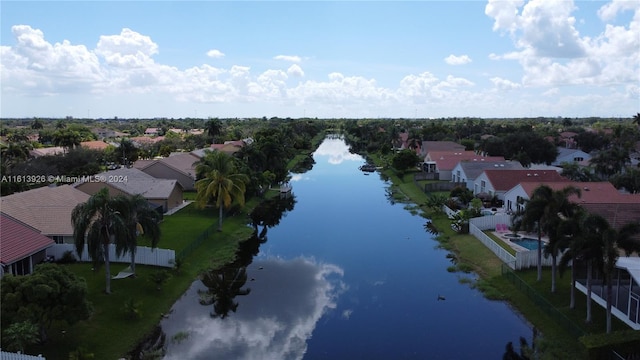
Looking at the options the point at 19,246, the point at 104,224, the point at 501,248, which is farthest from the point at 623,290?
the point at 19,246

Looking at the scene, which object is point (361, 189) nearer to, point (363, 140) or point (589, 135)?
point (589, 135)

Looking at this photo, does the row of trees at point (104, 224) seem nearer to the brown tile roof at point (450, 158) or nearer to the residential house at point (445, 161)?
the residential house at point (445, 161)

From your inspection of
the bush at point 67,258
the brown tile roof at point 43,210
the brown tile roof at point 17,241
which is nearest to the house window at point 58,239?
the brown tile roof at point 43,210

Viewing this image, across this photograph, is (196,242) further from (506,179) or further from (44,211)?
(506,179)

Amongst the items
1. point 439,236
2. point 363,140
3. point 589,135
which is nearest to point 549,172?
point 439,236

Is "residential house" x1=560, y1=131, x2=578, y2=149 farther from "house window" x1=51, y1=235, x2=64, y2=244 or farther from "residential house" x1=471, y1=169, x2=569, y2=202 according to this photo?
"house window" x1=51, y1=235, x2=64, y2=244
